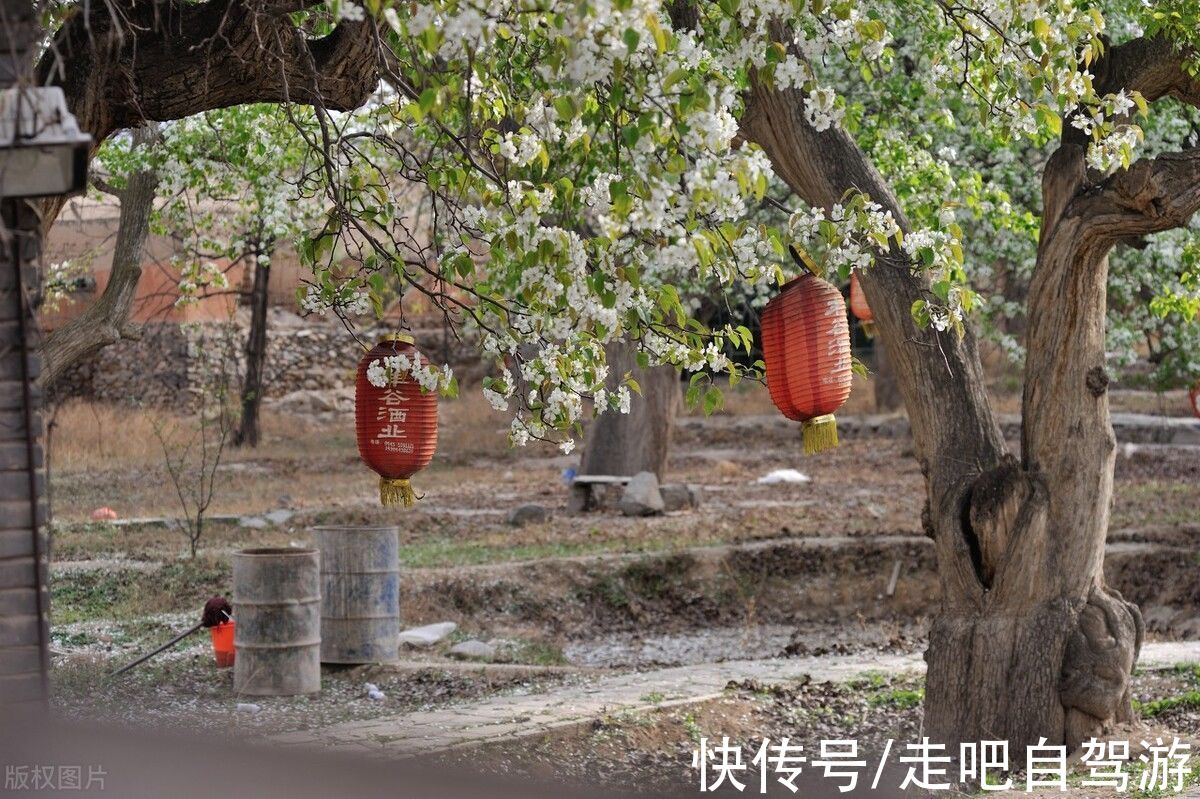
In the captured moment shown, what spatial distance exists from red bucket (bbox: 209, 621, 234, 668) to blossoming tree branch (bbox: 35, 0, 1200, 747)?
357 cm

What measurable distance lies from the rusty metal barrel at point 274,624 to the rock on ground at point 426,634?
2.12 metres

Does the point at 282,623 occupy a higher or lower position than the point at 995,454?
lower

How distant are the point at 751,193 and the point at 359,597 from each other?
5506 millimetres

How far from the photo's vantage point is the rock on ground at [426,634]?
38.0 ft

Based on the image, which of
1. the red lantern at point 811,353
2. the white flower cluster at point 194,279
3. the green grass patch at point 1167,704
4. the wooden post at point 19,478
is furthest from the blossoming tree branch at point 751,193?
the white flower cluster at point 194,279

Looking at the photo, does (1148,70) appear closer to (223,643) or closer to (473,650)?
(473,650)

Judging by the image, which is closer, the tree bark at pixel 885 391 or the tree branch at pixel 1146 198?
the tree branch at pixel 1146 198

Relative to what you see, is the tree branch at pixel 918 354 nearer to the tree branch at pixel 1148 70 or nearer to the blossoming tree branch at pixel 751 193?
the blossoming tree branch at pixel 751 193

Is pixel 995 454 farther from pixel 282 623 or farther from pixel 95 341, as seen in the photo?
pixel 95 341

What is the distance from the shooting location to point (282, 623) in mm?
9336

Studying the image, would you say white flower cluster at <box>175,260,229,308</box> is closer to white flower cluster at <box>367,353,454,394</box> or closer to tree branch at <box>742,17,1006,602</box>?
tree branch at <box>742,17,1006,602</box>

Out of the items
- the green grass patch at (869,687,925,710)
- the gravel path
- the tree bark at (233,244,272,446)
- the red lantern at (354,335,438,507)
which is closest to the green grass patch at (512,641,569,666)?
the gravel path

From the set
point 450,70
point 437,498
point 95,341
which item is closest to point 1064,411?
point 450,70

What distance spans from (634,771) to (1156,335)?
1176cm
